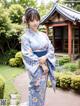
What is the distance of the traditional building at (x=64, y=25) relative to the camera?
16.4 metres

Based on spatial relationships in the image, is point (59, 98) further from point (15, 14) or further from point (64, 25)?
point (15, 14)

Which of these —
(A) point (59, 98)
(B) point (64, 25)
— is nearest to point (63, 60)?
(B) point (64, 25)

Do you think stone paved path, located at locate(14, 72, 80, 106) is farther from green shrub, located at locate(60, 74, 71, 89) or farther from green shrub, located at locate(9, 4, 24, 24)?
green shrub, located at locate(9, 4, 24, 24)

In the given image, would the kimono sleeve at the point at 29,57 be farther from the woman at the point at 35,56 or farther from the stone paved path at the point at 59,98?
the stone paved path at the point at 59,98

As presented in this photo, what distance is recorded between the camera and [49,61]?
15.0 feet

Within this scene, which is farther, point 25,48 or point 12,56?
point 12,56

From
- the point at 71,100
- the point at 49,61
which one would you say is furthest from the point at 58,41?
the point at 49,61

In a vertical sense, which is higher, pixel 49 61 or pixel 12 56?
pixel 49 61

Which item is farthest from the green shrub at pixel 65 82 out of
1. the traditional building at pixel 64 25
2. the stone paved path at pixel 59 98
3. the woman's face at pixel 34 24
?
the traditional building at pixel 64 25

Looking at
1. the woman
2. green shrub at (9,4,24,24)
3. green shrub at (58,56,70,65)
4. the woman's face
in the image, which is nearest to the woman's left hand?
the woman

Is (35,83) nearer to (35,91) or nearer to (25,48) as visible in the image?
(35,91)

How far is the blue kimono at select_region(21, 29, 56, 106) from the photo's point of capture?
14.4 feet

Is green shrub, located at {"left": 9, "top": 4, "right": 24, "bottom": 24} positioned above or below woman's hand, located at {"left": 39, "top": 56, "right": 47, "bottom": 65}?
above

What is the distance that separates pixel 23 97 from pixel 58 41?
11.5 m
